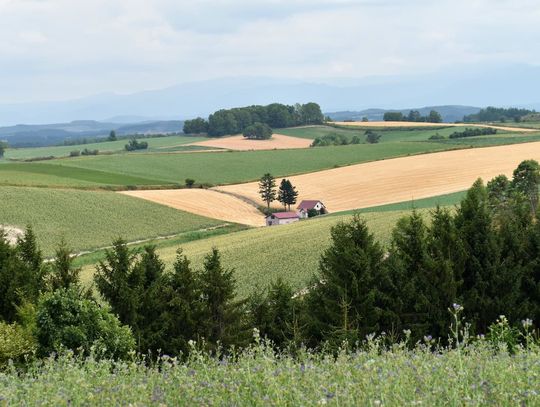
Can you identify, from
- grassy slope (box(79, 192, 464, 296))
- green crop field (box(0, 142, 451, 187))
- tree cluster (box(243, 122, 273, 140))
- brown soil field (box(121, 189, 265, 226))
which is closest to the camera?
grassy slope (box(79, 192, 464, 296))

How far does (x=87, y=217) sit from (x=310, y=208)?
1085 inches

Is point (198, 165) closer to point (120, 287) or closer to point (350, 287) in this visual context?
point (120, 287)

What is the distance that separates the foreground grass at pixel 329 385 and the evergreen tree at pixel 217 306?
688 inches

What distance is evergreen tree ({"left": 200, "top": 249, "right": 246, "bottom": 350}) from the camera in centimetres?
2471

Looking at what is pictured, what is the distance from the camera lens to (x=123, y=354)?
18828 mm

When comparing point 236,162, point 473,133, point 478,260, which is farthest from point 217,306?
point 473,133

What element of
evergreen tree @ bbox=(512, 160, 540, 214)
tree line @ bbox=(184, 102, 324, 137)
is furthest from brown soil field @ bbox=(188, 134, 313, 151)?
evergreen tree @ bbox=(512, 160, 540, 214)

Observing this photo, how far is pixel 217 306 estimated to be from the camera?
25.2 meters

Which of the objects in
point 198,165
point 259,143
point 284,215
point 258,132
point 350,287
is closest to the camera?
point 350,287

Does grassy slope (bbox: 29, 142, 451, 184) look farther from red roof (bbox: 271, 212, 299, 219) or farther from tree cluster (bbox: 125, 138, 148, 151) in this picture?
tree cluster (bbox: 125, 138, 148, 151)

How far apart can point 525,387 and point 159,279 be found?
21.3 metres

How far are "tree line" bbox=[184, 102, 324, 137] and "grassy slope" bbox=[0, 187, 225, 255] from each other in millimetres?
98598

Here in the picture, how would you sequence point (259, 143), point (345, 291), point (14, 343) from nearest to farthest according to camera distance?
point (14, 343) < point (345, 291) < point (259, 143)

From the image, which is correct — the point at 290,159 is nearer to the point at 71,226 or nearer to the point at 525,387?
the point at 71,226
